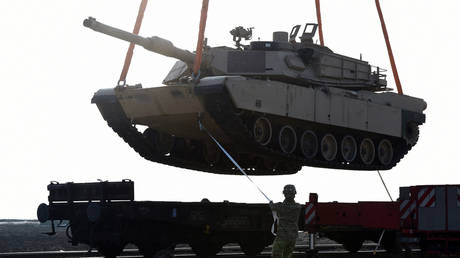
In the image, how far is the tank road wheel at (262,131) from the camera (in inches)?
725

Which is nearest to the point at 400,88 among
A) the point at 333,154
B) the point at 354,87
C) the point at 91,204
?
the point at 354,87

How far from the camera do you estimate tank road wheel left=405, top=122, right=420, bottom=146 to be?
23361mm

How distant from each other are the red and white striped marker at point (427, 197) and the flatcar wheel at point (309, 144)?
20.3 ft

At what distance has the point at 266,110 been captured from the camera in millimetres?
17969

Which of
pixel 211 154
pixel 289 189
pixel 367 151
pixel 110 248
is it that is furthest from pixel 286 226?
pixel 367 151

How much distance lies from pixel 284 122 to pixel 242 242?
3479mm

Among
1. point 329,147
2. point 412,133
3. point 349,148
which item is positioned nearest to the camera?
point 329,147

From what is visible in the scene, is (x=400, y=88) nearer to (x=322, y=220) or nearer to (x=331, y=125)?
(x=331, y=125)

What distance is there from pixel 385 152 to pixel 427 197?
9.15m

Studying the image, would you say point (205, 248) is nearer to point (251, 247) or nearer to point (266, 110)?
point (251, 247)

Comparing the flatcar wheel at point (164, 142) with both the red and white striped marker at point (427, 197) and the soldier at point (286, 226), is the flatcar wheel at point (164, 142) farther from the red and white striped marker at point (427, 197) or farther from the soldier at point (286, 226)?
the soldier at point (286, 226)

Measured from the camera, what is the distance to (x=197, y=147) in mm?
21188

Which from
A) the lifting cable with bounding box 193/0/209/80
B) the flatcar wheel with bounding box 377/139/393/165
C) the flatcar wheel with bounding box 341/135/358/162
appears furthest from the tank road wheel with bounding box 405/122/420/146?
the lifting cable with bounding box 193/0/209/80

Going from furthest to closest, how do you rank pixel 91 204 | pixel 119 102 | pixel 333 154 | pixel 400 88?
pixel 400 88, pixel 333 154, pixel 119 102, pixel 91 204
